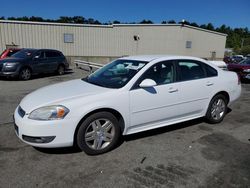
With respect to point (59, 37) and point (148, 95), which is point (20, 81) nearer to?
point (148, 95)

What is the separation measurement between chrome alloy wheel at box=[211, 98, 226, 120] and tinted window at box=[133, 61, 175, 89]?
1.44m

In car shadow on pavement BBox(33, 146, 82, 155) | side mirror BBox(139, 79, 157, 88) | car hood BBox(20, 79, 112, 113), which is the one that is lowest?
car shadow on pavement BBox(33, 146, 82, 155)

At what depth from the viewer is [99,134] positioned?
350 cm

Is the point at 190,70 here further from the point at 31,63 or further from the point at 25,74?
the point at 31,63

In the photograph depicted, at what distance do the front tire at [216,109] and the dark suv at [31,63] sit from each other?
937 cm

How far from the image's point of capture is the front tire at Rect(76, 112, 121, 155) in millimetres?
3347

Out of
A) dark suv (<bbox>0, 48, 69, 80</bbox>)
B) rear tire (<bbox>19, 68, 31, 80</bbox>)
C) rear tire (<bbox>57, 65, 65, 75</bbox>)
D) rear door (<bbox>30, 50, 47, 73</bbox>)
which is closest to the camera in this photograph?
dark suv (<bbox>0, 48, 69, 80</bbox>)

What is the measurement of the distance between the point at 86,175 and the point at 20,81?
30.6ft

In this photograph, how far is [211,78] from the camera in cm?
475

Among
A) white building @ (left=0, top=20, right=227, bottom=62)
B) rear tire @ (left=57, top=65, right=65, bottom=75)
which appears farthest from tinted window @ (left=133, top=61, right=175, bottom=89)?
white building @ (left=0, top=20, right=227, bottom=62)

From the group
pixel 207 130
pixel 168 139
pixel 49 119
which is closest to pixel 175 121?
pixel 168 139

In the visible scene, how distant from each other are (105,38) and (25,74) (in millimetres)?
12151

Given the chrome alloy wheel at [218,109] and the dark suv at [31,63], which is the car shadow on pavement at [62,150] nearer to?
the chrome alloy wheel at [218,109]

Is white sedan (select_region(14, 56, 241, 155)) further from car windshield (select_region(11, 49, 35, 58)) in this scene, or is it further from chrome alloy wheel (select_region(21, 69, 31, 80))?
car windshield (select_region(11, 49, 35, 58))
